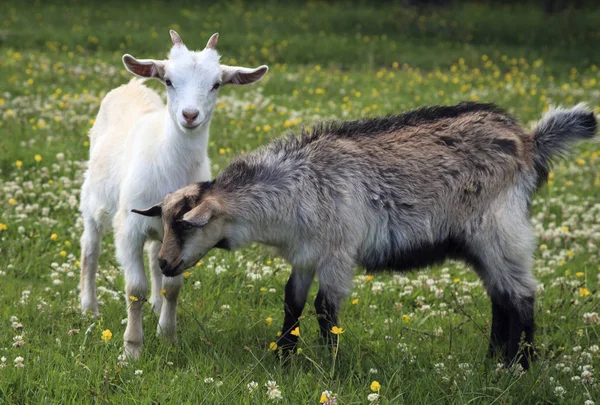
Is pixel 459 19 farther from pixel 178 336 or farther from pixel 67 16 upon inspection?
pixel 178 336

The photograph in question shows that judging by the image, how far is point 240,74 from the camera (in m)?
5.73

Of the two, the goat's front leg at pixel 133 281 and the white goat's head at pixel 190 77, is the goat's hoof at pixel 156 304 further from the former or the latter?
the white goat's head at pixel 190 77

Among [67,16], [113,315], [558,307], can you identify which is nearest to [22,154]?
[113,315]

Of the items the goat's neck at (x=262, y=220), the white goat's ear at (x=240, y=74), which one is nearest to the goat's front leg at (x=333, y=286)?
the goat's neck at (x=262, y=220)

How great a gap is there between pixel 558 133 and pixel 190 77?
99.4 inches

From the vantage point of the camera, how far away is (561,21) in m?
27.5

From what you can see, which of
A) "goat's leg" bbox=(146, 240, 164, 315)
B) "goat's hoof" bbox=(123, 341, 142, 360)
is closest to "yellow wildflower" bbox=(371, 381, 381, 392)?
"goat's hoof" bbox=(123, 341, 142, 360)

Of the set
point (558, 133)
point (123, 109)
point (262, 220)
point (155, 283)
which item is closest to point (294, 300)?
point (262, 220)

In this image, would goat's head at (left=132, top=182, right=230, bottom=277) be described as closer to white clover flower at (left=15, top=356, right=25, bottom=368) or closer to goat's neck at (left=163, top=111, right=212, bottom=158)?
goat's neck at (left=163, top=111, right=212, bottom=158)

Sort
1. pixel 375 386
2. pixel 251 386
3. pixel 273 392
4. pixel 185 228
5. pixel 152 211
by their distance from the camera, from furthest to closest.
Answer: pixel 152 211
pixel 185 228
pixel 251 386
pixel 273 392
pixel 375 386

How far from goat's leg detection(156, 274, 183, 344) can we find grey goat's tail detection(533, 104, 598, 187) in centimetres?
259

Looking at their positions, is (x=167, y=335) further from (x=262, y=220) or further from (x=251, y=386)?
(x=251, y=386)

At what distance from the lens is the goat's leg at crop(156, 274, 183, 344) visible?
557cm

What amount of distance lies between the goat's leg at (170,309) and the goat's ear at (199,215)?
3.22ft
